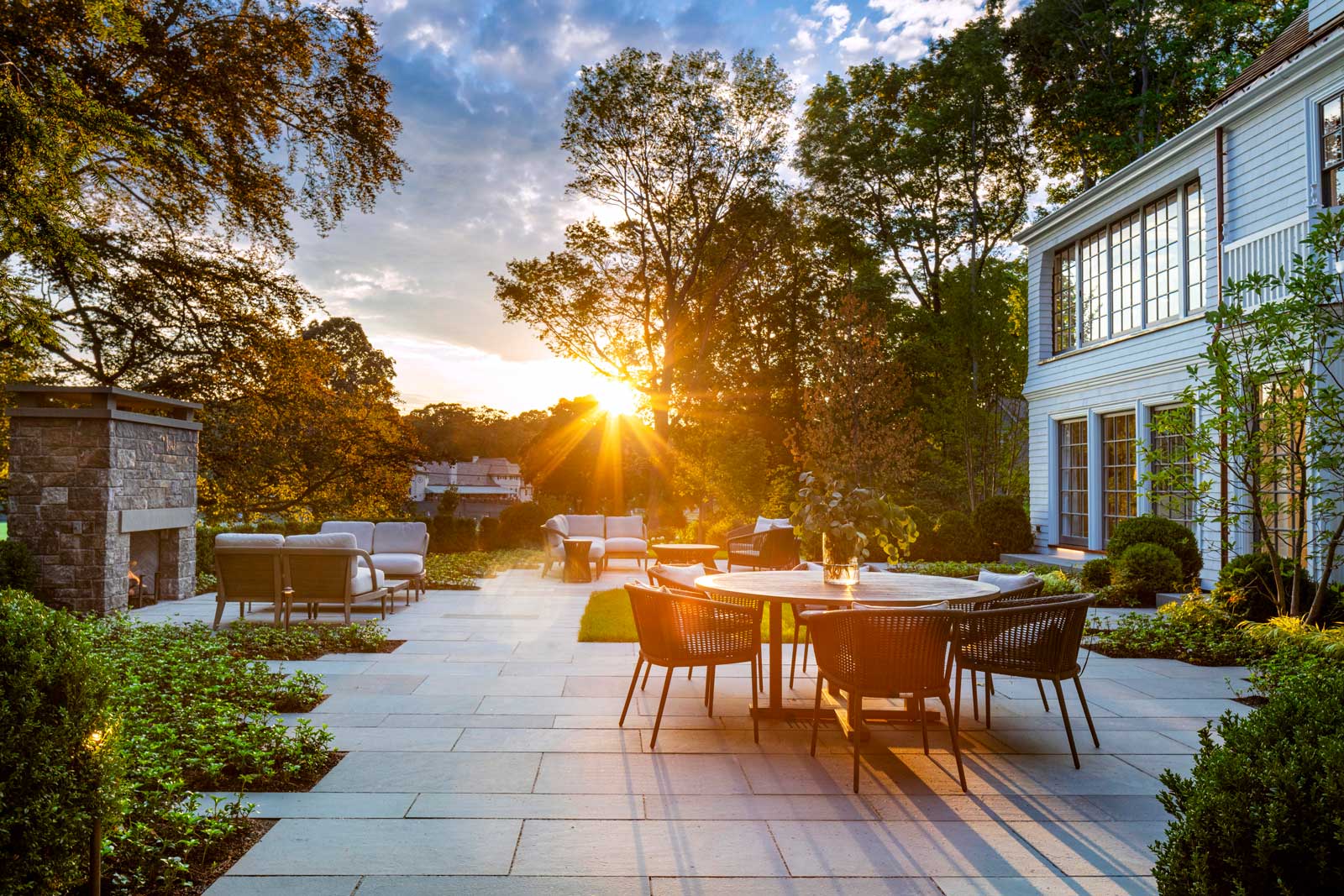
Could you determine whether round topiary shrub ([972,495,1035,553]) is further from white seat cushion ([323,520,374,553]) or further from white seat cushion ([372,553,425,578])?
white seat cushion ([323,520,374,553])

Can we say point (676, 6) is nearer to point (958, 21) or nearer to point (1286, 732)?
point (1286, 732)

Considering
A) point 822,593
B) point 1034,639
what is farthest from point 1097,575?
point 822,593

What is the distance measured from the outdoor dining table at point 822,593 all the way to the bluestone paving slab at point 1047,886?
56.1 inches

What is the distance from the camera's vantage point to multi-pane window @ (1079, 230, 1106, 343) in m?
12.6

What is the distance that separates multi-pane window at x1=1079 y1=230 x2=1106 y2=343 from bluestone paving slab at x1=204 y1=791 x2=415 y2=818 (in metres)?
12.2

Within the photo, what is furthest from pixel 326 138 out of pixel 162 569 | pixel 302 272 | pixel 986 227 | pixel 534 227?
pixel 986 227

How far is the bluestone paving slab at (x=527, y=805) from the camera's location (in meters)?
3.28

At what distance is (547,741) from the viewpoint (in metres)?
4.29

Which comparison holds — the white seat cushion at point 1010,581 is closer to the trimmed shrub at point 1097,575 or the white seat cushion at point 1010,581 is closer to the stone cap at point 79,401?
the trimmed shrub at point 1097,575

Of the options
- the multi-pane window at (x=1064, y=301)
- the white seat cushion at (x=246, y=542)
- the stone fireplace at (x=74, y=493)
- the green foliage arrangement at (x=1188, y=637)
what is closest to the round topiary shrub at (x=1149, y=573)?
the green foliage arrangement at (x=1188, y=637)

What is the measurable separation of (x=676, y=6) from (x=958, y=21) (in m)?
14.2

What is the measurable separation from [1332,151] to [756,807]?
958 cm

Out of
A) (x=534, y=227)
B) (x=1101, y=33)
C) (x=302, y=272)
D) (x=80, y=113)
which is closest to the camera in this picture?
(x=80, y=113)

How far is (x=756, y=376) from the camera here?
78.0ft
